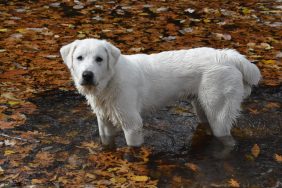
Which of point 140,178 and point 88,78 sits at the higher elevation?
point 88,78

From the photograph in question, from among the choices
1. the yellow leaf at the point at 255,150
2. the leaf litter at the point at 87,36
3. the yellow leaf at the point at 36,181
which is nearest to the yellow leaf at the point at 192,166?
the leaf litter at the point at 87,36

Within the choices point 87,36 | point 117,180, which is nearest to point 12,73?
point 87,36

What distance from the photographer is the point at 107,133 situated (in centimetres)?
671

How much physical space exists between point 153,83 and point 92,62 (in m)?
0.97

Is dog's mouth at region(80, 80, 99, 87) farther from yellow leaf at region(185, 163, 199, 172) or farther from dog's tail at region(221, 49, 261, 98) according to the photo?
dog's tail at region(221, 49, 261, 98)

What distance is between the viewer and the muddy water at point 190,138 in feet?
20.0

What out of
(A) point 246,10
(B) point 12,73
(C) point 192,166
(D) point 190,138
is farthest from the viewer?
(A) point 246,10

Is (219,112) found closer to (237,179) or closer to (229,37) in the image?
(237,179)

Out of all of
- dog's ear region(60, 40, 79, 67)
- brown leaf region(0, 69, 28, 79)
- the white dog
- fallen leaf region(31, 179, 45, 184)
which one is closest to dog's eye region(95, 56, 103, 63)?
the white dog

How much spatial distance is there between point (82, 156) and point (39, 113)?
1.43 m

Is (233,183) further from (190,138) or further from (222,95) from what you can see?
(190,138)

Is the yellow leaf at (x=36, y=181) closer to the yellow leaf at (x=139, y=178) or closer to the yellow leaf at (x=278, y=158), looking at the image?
the yellow leaf at (x=139, y=178)

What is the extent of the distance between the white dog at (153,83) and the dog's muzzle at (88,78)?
0.10 m

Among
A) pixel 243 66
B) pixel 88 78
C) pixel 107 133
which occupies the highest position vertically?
pixel 88 78
